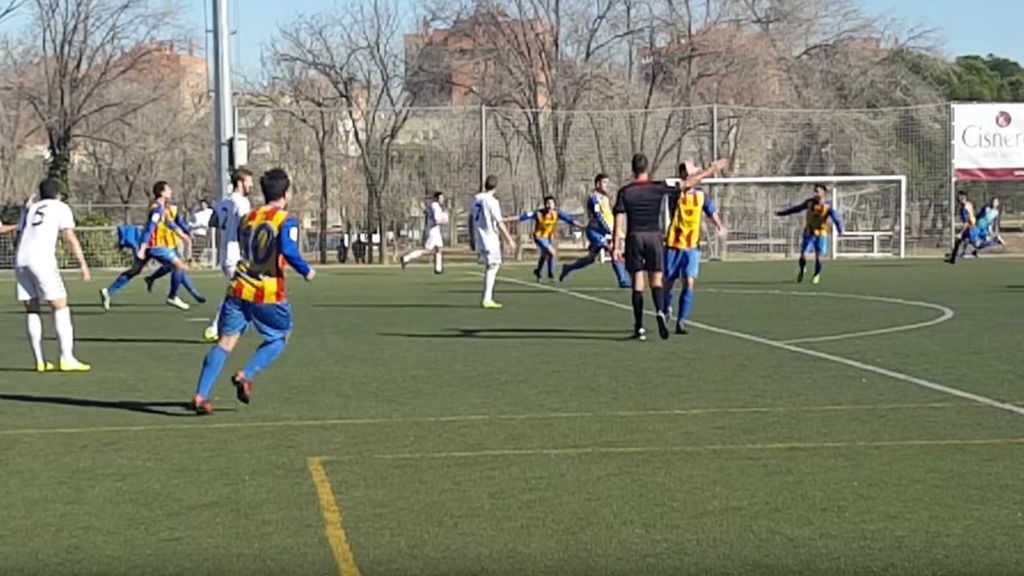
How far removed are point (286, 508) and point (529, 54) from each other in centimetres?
4684

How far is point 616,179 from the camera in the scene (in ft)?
152

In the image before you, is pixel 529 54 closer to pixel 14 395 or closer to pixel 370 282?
pixel 370 282

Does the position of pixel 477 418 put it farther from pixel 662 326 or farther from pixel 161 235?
pixel 161 235

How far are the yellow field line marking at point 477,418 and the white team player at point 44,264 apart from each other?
3570 mm

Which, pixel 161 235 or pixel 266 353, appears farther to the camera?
pixel 161 235

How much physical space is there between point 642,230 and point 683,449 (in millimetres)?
6879

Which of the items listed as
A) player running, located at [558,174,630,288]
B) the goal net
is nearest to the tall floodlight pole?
player running, located at [558,174,630,288]

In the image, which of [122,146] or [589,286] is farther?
[122,146]

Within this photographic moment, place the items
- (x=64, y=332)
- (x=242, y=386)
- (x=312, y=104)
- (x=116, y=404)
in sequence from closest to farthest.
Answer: (x=242, y=386), (x=116, y=404), (x=64, y=332), (x=312, y=104)

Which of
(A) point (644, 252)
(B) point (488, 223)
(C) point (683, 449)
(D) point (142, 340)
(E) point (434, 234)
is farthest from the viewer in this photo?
(E) point (434, 234)

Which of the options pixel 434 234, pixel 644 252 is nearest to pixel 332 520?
pixel 644 252

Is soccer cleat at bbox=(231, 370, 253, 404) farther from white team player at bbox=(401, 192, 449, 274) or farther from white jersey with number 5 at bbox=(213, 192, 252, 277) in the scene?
white team player at bbox=(401, 192, 449, 274)

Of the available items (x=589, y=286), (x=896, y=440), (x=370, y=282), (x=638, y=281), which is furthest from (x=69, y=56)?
(x=896, y=440)

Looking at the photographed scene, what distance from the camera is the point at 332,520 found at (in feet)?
23.7
